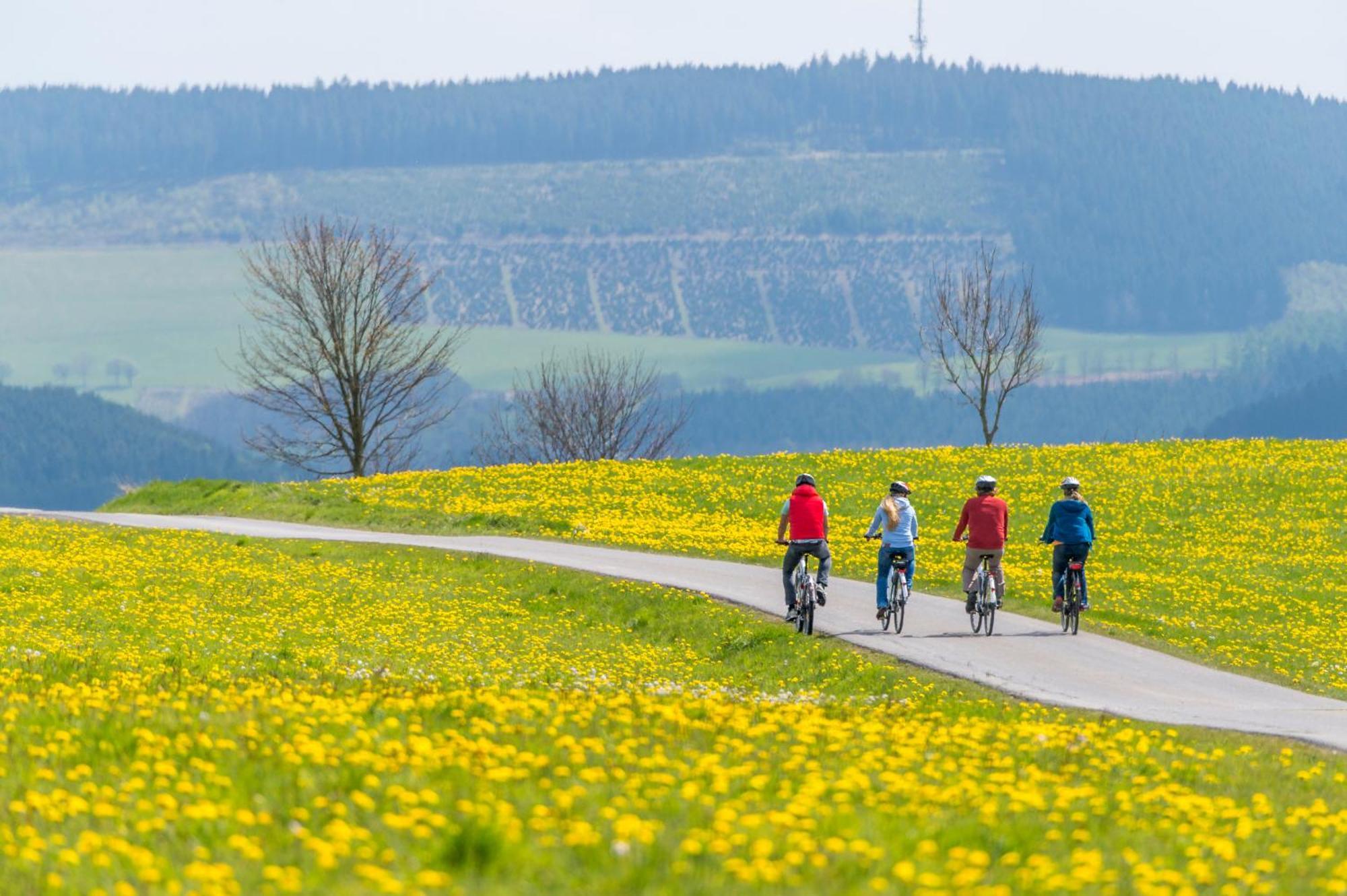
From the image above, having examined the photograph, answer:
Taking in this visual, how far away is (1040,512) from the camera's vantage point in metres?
46.3

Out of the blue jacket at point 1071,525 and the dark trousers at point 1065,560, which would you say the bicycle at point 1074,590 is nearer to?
the dark trousers at point 1065,560

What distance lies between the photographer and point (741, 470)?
54188mm

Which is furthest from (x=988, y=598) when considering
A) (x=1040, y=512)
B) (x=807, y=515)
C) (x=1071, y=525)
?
(x=1040, y=512)

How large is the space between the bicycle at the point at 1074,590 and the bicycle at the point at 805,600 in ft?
14.0

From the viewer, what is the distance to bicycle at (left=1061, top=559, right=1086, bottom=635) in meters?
25.6

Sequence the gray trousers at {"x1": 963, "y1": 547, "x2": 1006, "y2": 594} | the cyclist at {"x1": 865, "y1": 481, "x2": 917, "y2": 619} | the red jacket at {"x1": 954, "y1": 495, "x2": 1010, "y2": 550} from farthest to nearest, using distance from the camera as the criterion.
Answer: the red jacket at {"x1": 954, "y1": 495, "x2": 1010, "y2": 550}
the gray trousers at {"x1": 963, "y1": 547, "x2": 1006, "y2": 594}
the cyclist at {"x1": 865, "y1": 481, "x2": 917, "y2": 619}

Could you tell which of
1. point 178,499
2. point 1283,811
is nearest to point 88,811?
point 1283,811

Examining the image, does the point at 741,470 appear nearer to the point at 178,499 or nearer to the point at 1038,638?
the point at 178,499

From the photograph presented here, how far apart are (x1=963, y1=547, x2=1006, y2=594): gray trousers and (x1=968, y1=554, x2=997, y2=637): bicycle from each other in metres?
0.05

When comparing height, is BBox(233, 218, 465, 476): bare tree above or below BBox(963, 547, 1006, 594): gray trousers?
above

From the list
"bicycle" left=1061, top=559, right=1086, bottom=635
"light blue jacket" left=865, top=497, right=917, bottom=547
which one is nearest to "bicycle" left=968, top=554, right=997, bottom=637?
"light blue jacket" left=865, top=497, right=917, bottom=547

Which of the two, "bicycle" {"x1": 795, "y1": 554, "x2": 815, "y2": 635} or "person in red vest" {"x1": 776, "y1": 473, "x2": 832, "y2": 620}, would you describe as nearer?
"bicycle" {"x1": 795, "y1": 554, "x2": 815, "y2": 635}

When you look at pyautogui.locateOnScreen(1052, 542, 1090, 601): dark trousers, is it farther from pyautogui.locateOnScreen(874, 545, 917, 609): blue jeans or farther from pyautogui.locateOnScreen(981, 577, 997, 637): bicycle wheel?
pyautogui.locateOnScreen(874, 545, 917, 609): blue jeans

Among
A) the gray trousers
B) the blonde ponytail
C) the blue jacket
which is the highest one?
the blonde ponytail
